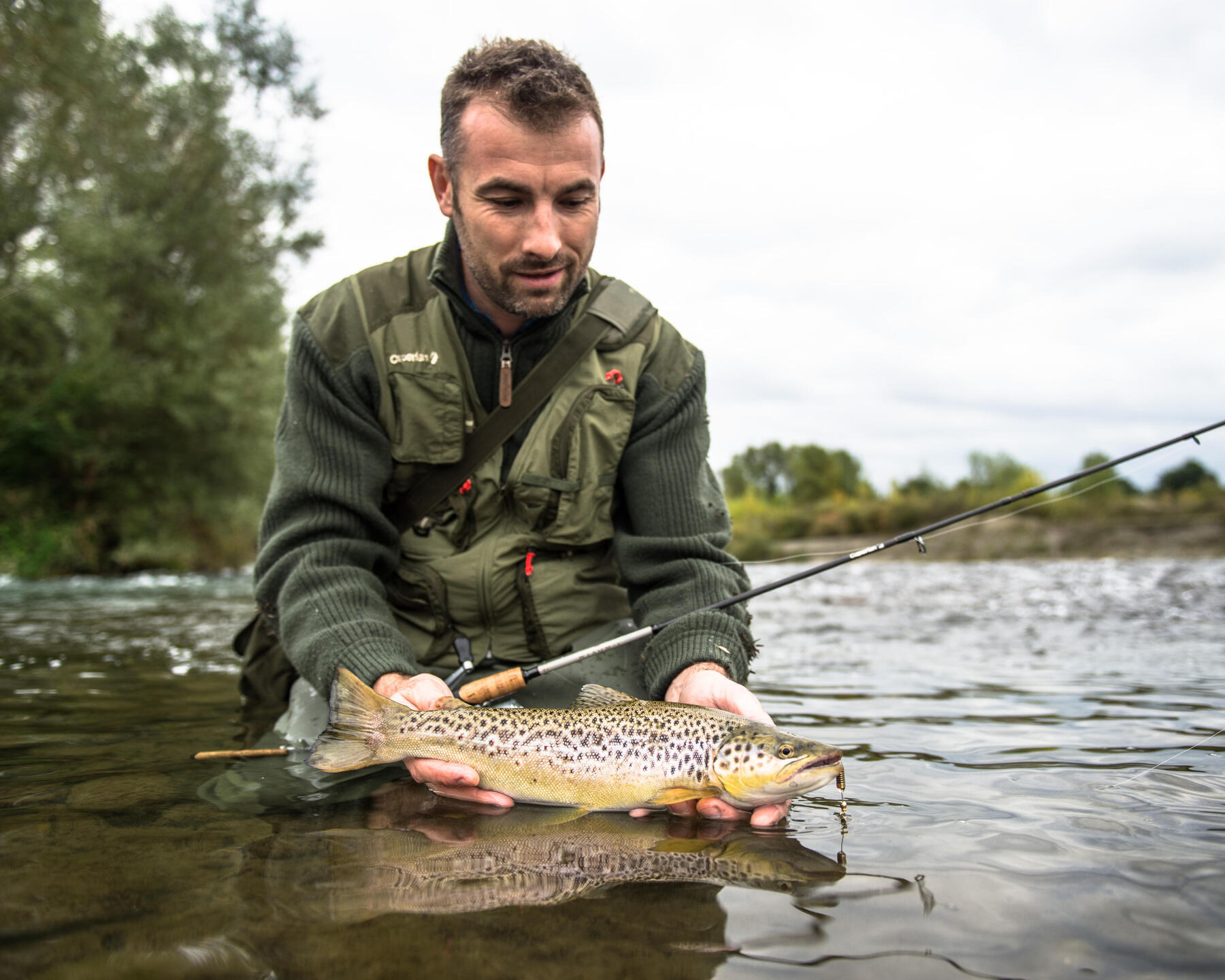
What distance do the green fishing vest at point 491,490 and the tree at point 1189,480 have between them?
34835 millimetres

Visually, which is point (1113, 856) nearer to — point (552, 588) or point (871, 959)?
point (871, 959)

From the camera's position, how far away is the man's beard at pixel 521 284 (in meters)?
3.87

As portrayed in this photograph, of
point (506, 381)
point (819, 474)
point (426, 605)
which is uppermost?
point (819, 474)

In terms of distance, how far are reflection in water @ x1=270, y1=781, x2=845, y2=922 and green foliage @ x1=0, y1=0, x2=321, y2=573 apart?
2104 centimetres

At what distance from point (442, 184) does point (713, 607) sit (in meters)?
2.17

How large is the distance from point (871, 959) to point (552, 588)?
2.40 meters

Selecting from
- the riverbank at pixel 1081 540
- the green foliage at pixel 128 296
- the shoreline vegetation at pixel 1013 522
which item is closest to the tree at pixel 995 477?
the shoreline vegetation at pixel 1013 522

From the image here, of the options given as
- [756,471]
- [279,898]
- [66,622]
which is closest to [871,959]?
[279,898]

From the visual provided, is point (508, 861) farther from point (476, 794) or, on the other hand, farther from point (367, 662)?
point (367, 662)

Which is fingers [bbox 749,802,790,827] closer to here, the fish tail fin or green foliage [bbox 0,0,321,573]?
the fish tail fin

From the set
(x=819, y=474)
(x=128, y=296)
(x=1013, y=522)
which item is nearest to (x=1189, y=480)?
(x=1013, y=522)

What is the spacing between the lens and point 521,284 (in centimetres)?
392

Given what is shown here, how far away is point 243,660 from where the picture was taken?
496 cm

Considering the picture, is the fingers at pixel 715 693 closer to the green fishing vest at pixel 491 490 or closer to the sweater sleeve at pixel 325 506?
the green fishing vest at pixel 491 490
